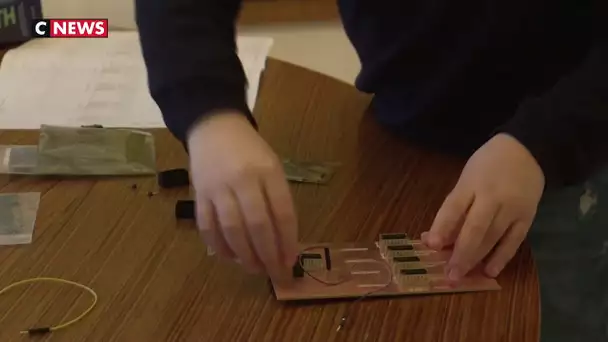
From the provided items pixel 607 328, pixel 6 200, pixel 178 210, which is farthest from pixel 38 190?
pixel 607 328

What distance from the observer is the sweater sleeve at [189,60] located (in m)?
0.63

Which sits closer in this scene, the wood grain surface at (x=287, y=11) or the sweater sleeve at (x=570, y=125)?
the sweater sleeve at (x=570, y=125)

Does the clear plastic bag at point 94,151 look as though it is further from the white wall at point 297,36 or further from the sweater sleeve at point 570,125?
the white wall at point 297,36

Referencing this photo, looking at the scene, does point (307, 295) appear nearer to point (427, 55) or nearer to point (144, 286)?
point (144, 286)

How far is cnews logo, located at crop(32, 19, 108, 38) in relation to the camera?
3.62 ft

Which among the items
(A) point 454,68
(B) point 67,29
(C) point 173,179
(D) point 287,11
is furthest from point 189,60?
(D) point 287,11

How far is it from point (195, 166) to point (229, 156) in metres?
0.04

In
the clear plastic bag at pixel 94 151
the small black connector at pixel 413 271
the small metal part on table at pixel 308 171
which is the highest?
the small black connector at pixel 413 271

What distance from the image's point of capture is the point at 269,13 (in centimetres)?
145

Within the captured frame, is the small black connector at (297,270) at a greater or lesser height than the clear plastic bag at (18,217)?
greater

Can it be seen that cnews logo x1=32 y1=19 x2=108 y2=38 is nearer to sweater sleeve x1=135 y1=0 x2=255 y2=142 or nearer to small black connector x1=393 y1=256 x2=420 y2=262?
sweater sleeve x1=135 y1=0 x2=255 y2=142

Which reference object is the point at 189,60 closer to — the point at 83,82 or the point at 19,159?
the point at 19,159

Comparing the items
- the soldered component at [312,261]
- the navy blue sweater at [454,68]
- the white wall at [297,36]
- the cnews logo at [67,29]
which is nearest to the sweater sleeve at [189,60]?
the navy blue sweater at [454,68]

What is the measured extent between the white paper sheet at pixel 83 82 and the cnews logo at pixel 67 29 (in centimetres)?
1
